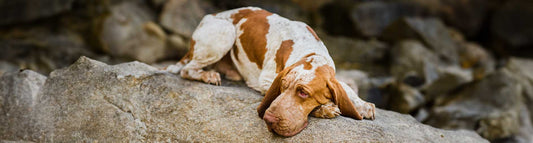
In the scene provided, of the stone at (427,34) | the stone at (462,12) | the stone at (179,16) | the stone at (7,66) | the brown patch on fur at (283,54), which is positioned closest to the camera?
the brown patch on fur at (283,54)

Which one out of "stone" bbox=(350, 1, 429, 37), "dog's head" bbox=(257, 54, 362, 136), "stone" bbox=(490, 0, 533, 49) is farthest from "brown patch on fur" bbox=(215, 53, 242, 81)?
"stone" bbox=(490, 0, 533, 49)

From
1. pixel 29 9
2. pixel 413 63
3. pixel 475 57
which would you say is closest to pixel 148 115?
pixel 29 9

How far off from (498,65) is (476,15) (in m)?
1.90

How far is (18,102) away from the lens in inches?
162

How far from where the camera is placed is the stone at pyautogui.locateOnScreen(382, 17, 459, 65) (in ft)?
38.7

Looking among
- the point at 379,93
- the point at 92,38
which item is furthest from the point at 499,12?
the point at 92,38

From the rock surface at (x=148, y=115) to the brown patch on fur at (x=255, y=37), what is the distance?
0.35 metres

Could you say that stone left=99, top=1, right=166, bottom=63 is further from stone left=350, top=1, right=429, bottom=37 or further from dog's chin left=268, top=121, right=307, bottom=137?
dog's chin left=268, top=121, right=307, bottom=137

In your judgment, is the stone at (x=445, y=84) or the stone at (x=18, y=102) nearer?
the stone at (x=18, y=102)

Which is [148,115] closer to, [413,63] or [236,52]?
[236,52]

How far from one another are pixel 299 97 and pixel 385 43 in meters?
9.38

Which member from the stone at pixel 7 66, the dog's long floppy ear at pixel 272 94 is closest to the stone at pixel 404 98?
the dog's long floppy ear at pixel 272 94

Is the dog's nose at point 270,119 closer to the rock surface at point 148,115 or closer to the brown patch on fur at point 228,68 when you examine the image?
the rock surface at point 148,115

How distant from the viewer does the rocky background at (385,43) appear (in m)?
9.03
